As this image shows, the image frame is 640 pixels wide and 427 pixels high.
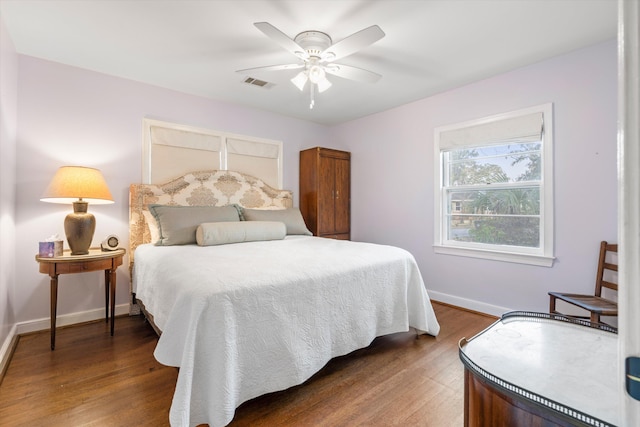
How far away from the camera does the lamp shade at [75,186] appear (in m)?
2.44

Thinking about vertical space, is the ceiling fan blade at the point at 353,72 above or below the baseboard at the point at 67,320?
above

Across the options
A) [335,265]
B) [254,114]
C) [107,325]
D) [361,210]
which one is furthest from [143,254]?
[361,210]

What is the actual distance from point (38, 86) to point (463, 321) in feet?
15.0

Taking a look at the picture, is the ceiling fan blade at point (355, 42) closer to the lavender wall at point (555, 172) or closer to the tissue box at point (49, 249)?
the lavender wall at point (555, 172)

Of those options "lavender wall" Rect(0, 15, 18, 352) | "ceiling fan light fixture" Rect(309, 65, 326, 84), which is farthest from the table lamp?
"ceiling fan light fixture" Rect(309, 65, 326, 84)

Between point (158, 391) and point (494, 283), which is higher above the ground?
point (494, 283)

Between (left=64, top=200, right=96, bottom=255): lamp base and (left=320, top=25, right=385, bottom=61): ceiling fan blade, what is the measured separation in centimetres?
242

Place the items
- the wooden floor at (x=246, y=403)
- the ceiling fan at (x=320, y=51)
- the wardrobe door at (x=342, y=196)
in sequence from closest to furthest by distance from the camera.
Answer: the wooden floor at (x=246, y=403), the ceiling fan at (x=320, y=51), the wardrobe door at (x=342, y=196)

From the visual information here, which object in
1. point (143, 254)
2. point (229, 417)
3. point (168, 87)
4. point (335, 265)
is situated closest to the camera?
point (229, 417)

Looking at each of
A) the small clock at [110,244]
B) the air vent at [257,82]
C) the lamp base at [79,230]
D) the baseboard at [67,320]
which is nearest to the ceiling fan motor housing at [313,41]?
the air vent at [257,82]

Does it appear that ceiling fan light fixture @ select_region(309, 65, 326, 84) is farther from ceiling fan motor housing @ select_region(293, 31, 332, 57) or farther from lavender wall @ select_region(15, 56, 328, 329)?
lavender wall @ select_region(15, 56, 328, 329)

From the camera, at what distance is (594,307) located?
2105 mm

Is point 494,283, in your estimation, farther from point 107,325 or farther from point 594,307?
point 107,325

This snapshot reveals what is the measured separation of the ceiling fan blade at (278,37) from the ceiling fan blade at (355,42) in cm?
23
